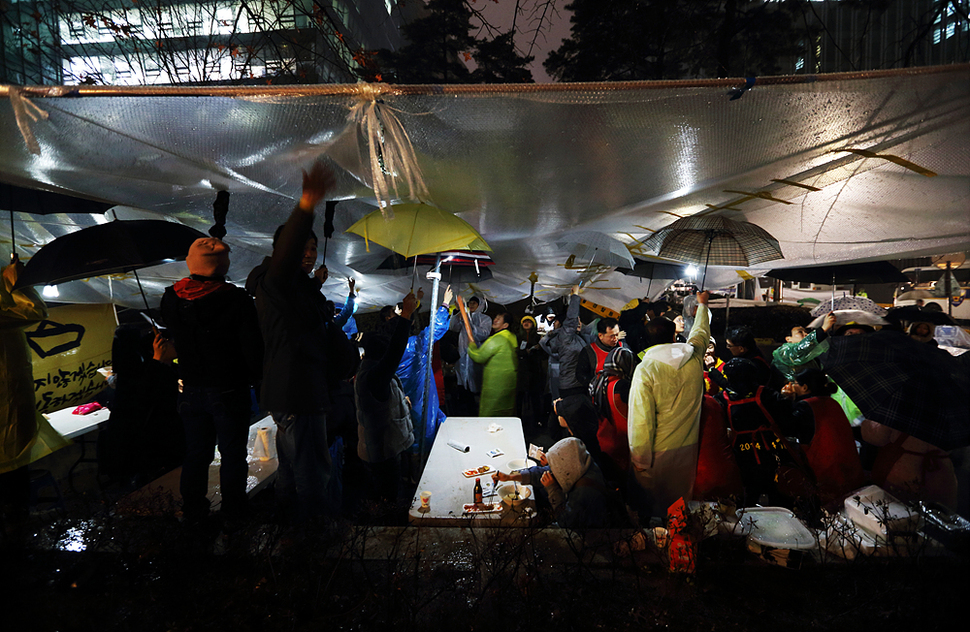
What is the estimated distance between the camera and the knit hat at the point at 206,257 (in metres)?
1.91

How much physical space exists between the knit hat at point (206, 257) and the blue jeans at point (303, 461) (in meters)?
0.74

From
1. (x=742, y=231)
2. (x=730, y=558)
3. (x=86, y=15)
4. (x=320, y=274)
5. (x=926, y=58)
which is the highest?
(x=86, y=15)

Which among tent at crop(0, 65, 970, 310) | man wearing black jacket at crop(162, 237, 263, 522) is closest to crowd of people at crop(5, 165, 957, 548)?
man wearing black jacket at crop(162, 237, 263, 522)

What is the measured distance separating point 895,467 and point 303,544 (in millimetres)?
3243

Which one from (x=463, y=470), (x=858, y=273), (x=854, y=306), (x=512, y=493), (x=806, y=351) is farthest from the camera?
(x=858, y=273)

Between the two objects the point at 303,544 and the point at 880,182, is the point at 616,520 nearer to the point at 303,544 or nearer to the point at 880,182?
the point at 303,544

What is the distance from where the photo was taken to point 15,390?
8.37 ft

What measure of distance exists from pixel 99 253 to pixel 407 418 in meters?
2.24

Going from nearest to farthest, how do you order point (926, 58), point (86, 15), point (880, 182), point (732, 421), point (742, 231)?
point (880, 182) → point (926, 58) → point (732, 421) → point (742, 231) → point (86, 15)

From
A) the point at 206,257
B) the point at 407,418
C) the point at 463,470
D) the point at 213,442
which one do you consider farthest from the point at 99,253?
the point at 463,470

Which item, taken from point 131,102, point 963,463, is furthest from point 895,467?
point 131,102

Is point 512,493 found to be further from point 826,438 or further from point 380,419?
point 826,438

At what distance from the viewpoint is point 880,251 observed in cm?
373

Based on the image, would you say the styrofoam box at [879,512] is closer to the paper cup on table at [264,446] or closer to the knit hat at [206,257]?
the knit hat at [206,257]
